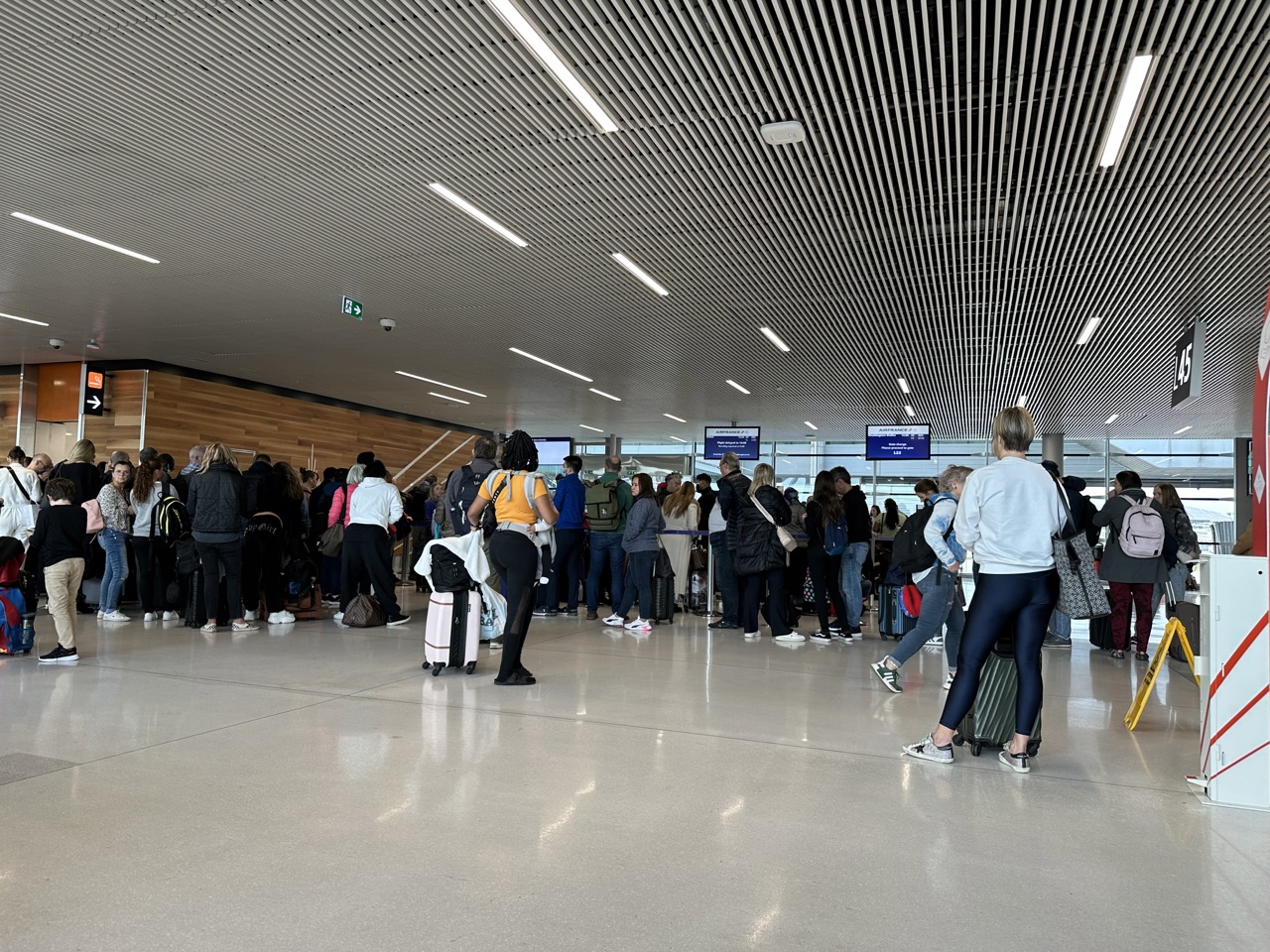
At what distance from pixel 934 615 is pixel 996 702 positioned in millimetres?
1872

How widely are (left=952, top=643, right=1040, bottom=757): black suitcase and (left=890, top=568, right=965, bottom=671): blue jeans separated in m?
1.73

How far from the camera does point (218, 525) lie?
738 centimetres

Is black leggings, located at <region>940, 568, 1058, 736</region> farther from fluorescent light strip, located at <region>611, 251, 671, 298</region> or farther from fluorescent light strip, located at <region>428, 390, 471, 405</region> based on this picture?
fluorescent light strip, located at <region>428, 390, 471, 405</region>


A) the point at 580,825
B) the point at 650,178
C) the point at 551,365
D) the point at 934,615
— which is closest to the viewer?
the point at 580,825

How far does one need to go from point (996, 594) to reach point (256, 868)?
2892 millimetres

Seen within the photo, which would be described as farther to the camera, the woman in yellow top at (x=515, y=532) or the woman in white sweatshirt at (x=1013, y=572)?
the woman in yellow top at (x=515, y=532)

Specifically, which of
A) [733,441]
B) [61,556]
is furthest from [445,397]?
[61,556]

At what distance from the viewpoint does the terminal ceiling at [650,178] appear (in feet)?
15.5

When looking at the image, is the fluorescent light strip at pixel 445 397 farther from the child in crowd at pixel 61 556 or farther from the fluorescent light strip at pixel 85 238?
the child in crowd at pixel 61 556

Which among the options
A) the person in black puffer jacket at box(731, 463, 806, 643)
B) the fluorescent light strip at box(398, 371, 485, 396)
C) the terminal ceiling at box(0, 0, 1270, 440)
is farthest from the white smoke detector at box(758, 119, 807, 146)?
the fluorescent light strip at box(398, 371, 485, 396)

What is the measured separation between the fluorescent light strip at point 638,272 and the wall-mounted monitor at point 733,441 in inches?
392

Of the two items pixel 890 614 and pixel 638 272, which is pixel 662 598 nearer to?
pixel 890 614

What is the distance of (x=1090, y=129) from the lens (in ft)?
18.5

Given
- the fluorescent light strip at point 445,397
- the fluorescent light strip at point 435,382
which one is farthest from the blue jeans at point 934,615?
the fluorescent light strip at point 445,397
